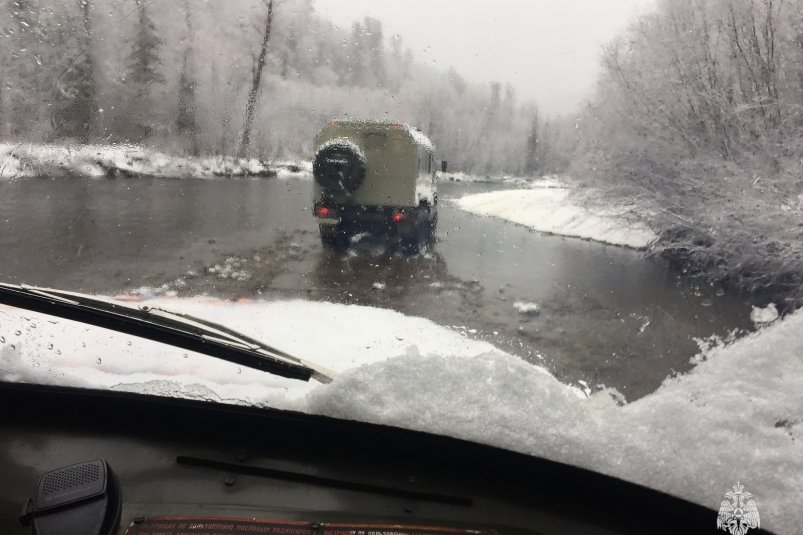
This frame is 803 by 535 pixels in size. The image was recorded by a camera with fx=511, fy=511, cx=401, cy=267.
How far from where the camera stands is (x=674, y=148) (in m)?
10.1

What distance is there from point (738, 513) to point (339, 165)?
7020mm

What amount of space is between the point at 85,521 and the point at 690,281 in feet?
34.4

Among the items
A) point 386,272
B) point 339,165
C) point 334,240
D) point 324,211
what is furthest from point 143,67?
point 334,240

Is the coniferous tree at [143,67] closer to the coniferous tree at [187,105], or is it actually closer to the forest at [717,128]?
the coniferous tree at [187,105]

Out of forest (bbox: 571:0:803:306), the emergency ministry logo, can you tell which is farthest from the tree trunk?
the emergency ministry logo

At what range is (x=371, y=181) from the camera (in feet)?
30.3

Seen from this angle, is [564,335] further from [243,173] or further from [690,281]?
[243,173]

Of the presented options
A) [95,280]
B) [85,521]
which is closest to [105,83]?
[95,280]

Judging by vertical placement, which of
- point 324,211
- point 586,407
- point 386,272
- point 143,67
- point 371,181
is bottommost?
point 386,272

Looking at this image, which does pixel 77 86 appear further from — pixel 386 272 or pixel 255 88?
pixel 386 272

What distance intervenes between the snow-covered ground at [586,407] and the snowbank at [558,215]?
8256 millimetres

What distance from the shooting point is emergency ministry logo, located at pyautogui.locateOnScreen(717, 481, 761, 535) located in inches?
55.0

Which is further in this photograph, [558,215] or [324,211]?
[558,215]

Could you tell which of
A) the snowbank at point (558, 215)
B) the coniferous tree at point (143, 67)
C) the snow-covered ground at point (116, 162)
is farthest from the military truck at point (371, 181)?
the snowbank at point (558, 215)
